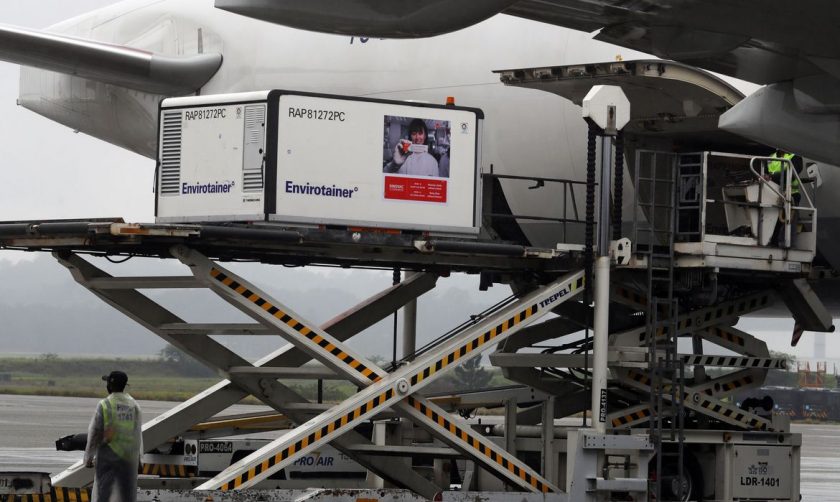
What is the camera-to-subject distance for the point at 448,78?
1766 centimetres

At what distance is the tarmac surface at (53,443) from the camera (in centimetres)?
2262

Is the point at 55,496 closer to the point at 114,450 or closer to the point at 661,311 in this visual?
the point at 114,450

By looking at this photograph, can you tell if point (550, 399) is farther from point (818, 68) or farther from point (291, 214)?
point (818, 68)

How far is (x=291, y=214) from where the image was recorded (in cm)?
1345

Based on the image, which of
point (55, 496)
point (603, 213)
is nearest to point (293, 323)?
point (55, 496)

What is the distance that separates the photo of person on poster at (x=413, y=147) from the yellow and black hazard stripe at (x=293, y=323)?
5.75 feet

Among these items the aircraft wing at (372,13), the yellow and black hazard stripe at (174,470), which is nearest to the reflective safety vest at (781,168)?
the yellow and black hazard stripe at (174,470)

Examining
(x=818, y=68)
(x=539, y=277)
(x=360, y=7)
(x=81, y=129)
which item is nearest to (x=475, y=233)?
(x=539, y=277)

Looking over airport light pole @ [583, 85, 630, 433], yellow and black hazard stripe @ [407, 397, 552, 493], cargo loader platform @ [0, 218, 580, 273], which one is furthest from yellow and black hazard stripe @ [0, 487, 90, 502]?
airport light pole @ [583, 85, 630, 433]

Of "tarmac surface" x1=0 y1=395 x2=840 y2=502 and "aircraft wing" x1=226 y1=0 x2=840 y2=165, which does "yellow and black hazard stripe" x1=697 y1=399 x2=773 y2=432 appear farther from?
"aircraft wing" x1=226 y1=0 x2=840 y2=165

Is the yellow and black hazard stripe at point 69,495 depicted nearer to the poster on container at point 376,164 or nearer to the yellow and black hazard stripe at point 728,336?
the poster on container at point 376,164

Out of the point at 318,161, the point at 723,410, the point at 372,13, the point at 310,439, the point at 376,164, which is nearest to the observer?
the point at 372,13

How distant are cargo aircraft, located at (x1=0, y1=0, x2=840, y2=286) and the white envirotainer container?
142 cm

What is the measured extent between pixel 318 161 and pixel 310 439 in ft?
8.83
